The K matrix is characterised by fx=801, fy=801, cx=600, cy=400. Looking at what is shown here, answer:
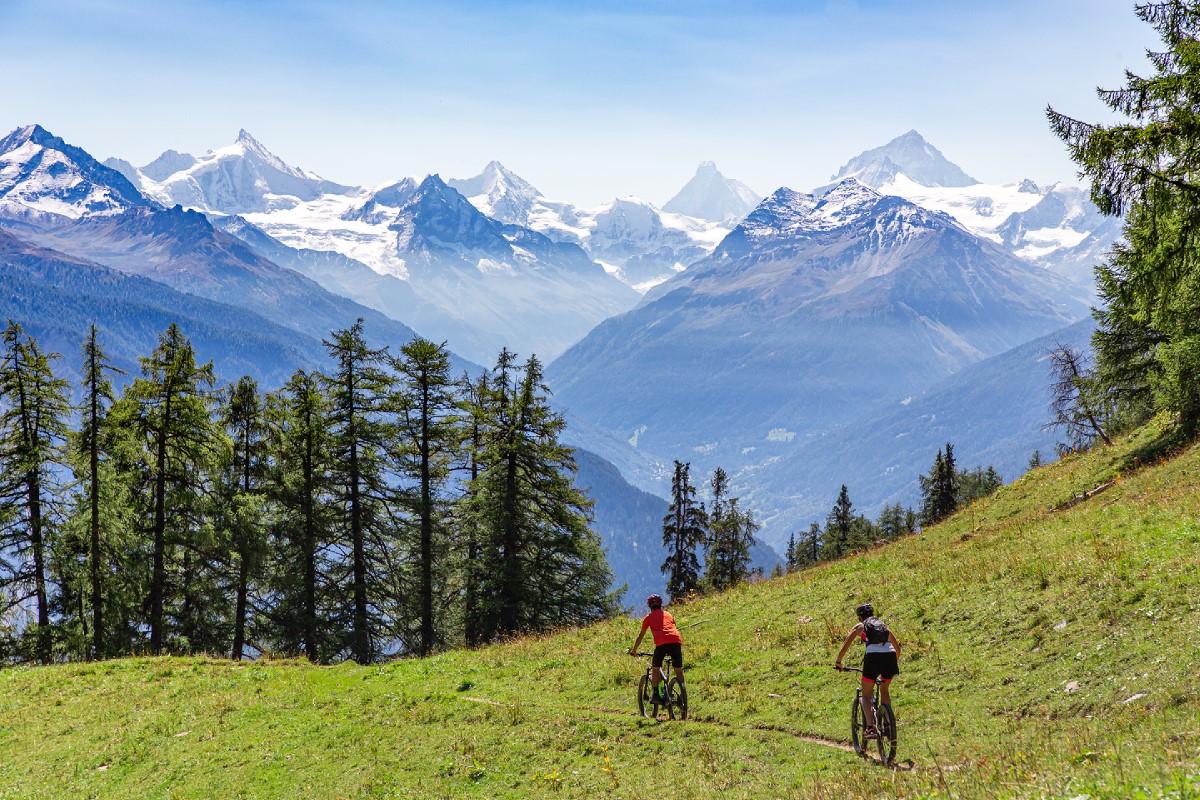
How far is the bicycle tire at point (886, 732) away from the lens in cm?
1233

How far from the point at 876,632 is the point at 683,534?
4487 centimetres

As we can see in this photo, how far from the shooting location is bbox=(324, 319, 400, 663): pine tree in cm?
3325

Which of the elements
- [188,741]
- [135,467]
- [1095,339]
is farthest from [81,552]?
[1095,339]

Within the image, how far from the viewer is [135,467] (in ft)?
108

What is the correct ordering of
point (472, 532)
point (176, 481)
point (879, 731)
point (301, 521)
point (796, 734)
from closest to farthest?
point (879, 731)
point (796, 734)
point (176, 481)
point (301, 521)
point (472, 532)

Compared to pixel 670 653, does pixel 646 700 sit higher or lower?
lower

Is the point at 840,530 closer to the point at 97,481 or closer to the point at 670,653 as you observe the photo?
the point at 97,481

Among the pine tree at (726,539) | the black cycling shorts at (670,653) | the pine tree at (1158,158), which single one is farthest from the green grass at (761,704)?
the pine tree at (726,539)

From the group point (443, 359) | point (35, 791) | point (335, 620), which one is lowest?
point (35, 791)

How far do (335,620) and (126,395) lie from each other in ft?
39.5

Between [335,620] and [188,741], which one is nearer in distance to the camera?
[188,741]

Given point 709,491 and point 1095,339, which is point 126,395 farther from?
point 709,491

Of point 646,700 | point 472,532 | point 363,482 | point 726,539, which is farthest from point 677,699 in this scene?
point 726,539

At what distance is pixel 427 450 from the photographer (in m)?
35.1
